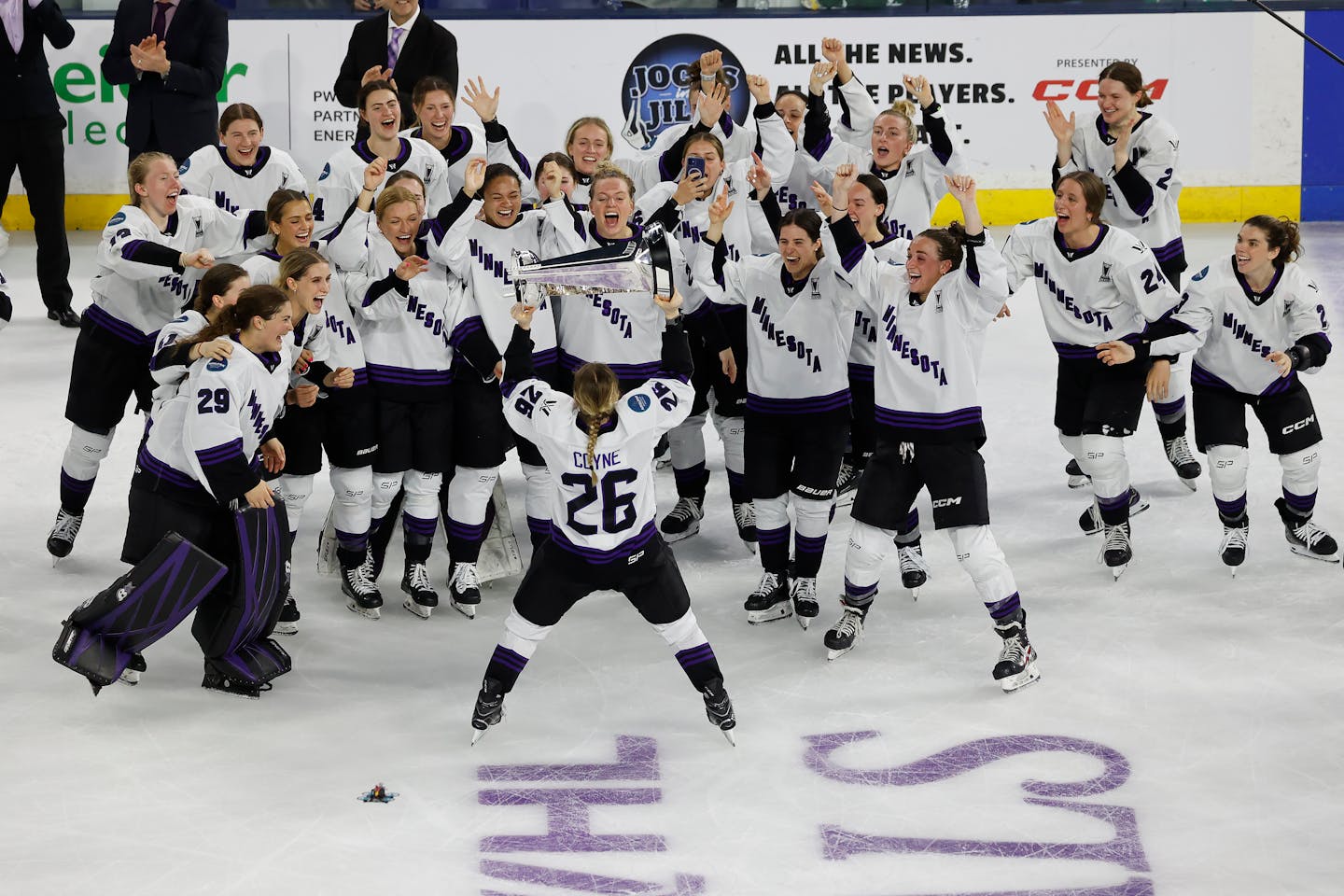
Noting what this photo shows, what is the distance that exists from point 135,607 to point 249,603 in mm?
348

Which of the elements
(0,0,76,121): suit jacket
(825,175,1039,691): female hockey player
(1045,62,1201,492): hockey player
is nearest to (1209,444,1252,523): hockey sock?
(1045,62,1201,492): hockey player

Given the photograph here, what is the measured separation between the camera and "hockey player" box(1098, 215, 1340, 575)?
19.5 ft

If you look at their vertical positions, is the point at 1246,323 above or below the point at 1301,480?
above

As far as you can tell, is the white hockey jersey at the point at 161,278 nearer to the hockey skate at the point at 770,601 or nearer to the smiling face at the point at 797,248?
the smiling face at the point at 797,248

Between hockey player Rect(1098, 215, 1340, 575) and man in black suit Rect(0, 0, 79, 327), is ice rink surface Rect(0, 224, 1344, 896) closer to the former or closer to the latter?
hockey player Rect(1098, 215, 1340, 575)

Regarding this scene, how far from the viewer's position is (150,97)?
8367 mm

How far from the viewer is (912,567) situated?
5.98 metres

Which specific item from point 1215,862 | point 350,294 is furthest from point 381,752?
point 1215,862

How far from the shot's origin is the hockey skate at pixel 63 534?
6.09m

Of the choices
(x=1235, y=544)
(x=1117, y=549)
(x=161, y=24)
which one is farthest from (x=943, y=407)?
(x=161, y=24)

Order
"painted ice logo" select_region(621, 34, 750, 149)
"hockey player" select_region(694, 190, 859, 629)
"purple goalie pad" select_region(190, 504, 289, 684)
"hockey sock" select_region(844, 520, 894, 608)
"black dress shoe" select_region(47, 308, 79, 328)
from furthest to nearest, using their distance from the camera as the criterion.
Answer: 1. "painted ice logo" select_region(621, 34, 750, 149)
2. "black dress shoe" select_region(47, 308, 79, 328)
3. "hockey player" select_region(694, 190, 859, 629)
4. "hockey sock" select_region(844, 520, 894, 608)
5. "purple goalie pad" select_region(190, 504, 289, 684)

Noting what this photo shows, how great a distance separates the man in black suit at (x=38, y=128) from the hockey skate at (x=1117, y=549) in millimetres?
5912

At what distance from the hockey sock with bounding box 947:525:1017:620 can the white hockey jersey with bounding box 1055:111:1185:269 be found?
2.12 meters

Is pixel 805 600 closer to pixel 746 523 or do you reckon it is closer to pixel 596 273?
pixel 746 523
